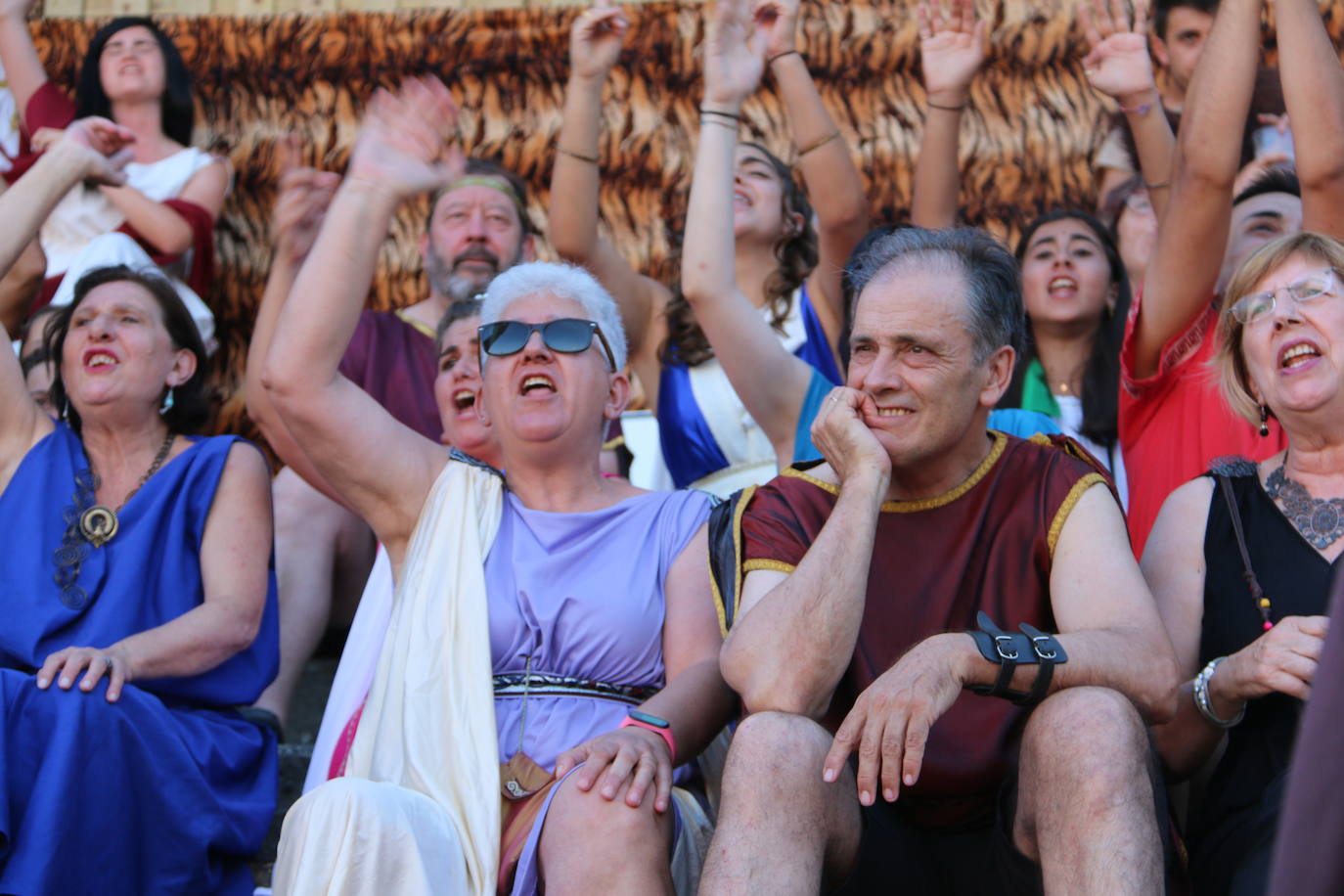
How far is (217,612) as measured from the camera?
322 centimetres

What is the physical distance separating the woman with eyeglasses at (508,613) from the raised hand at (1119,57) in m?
1.35

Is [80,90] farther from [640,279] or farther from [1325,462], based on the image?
[1325,462]

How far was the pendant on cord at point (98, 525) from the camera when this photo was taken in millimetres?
3342

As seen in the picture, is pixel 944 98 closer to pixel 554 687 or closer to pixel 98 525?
pixel 554 687

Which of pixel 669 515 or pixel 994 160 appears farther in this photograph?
pixel 994 160

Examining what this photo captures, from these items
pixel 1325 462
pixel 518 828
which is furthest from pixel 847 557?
pixel 1325 462

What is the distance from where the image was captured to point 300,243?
3.84m

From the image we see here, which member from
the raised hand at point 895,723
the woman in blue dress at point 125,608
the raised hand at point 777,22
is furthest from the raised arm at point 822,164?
the raised hand at point 895,723

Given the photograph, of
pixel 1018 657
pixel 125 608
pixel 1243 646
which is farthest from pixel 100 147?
pixel 1243 646

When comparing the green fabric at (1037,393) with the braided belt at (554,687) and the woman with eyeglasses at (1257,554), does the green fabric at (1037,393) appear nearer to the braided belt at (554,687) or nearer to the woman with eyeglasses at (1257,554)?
the woman with eyeglasses at (1257,554)

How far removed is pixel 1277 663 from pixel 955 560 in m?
0.51

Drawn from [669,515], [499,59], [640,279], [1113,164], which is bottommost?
[669,515]

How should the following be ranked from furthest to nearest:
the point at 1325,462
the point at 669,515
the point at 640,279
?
1. the point at 640,279
2. the point at 669,515
3. the point at 1325,462

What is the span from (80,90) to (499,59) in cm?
136
